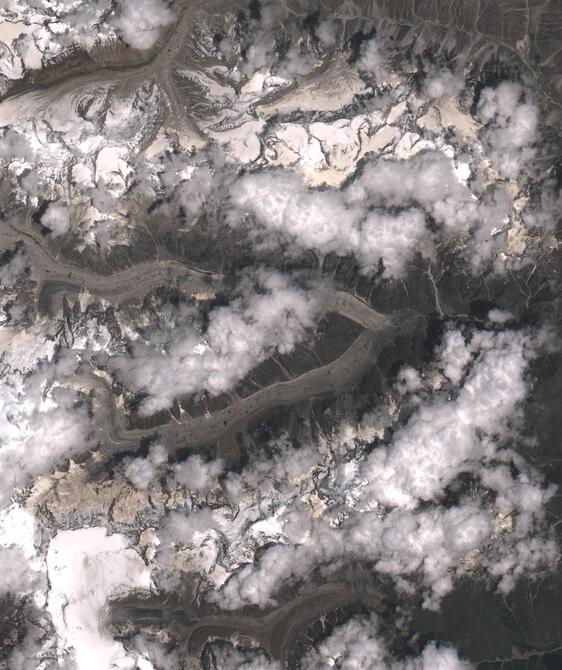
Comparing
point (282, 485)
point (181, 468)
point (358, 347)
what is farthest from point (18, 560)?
point (358, 347)

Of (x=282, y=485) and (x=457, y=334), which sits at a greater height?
(x=457, y=334)

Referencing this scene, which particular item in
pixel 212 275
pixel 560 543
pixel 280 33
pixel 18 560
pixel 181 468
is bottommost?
pixel 18 560

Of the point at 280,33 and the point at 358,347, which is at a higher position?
the point at 280,33

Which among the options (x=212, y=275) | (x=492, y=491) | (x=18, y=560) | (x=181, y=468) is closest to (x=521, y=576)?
(x=492, y=491)

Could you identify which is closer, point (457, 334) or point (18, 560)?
→ point (457, 334)

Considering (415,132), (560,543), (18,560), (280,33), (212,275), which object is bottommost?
(18,560)

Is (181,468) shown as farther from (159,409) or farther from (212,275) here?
(212,275)

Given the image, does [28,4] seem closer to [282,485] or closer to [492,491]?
[282,485]
